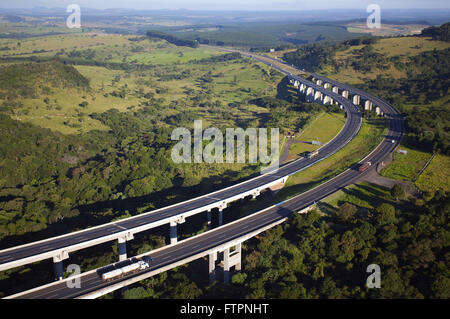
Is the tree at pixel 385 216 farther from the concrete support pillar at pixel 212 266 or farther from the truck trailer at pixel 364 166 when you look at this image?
the concrete support pillar at pixel 212 266

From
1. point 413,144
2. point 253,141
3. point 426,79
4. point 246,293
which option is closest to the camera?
point 246,293

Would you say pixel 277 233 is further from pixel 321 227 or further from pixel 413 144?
pixel 413 144

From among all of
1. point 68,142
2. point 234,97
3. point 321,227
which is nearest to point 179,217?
point 321,227

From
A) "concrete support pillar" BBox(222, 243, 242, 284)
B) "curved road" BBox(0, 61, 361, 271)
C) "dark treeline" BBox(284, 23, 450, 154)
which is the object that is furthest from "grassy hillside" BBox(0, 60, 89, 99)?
"dark treeline" BBox(284, 23, 450, 154)

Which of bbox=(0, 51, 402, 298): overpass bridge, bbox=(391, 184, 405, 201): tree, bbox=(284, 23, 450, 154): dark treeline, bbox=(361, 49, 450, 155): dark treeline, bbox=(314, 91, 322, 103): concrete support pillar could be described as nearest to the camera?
bbox=(0, 51, 402, 298): overpass bridge

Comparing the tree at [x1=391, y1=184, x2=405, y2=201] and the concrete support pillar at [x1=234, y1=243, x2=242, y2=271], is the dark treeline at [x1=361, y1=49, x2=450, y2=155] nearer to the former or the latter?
the tree at [x1=391, y1=184, x2=405, y2=201]
